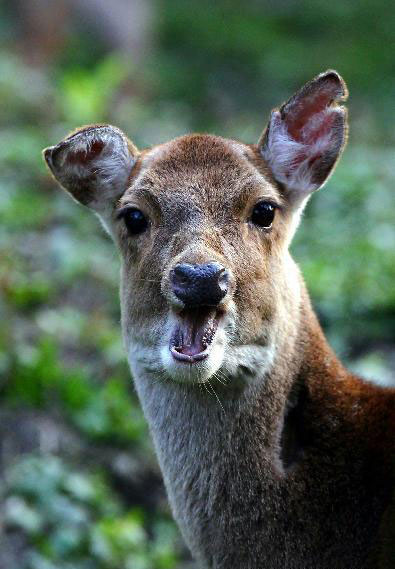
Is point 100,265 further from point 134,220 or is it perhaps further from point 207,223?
point 207,223

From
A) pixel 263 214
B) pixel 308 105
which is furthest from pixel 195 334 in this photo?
pixel 308 105

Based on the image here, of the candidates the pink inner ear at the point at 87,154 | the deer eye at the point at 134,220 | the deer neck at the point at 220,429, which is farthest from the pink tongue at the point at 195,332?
the pink inner ear at the point at 87,154

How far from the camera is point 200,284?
435 centimetres


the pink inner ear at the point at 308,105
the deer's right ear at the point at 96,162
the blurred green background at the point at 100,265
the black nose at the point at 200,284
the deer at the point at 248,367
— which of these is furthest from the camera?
the blurred green background at the point at 100,265

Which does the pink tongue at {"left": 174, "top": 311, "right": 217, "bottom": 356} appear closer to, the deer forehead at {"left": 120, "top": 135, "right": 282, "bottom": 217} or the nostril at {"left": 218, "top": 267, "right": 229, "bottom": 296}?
the nostril at {"left": 218, "top": 267, "right": 229, "bottom": 296}

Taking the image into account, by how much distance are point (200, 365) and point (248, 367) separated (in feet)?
1.09

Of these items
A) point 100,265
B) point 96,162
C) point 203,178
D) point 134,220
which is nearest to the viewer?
point 203,178

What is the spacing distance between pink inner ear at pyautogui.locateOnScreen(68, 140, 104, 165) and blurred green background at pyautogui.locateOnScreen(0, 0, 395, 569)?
2.60m

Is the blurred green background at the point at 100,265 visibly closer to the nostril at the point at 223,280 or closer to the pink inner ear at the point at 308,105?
the pink inner ear at the point at 308,105

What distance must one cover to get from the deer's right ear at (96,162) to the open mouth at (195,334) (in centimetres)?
102

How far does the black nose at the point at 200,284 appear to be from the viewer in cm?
435

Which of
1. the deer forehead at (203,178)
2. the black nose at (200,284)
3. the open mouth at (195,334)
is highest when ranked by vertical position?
the deer forehead at (203,178)

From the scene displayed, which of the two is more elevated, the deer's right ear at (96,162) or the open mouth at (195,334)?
the deer's right ear at (96,162)

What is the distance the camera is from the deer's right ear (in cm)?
522
